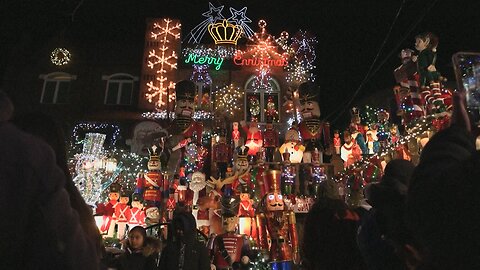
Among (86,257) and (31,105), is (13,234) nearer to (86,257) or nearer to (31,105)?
(86,257)

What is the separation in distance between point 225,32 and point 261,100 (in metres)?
3.35

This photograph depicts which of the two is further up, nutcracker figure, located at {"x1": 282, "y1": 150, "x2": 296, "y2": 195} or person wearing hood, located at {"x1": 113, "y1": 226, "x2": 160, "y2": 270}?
nutcracker figure, located at {"x1": 282, "y1": 150, "x2": 296, "y2": 195}

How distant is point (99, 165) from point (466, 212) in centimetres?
1280

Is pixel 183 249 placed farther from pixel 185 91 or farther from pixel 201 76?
pixel 201 76

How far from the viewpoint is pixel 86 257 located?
1535 millimetres

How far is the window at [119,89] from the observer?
55.7 feet

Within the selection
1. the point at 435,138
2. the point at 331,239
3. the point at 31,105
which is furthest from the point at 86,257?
the point at 31,105

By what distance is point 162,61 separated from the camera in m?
16.1

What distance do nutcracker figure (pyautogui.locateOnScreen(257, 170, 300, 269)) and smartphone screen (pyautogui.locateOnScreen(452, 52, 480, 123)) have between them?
540 cm

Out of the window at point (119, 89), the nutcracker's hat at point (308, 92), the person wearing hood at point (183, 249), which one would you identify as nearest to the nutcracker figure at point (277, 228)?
the nutcracker's hat at point (308, 92)

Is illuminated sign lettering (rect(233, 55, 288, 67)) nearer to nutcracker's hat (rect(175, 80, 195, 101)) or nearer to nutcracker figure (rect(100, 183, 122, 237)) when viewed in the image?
nutcracker's hat (rect(175, 80, 195, 101))

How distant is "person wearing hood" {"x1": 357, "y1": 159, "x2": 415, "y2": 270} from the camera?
7.19 ft

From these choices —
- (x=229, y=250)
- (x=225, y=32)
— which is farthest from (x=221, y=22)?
(x=229, y=250)

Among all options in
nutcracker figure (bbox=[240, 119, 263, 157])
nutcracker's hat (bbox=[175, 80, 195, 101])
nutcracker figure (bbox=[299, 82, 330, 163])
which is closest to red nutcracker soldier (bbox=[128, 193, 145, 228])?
nutcracker's hat (bbox=[175, 80, 195, 101])
